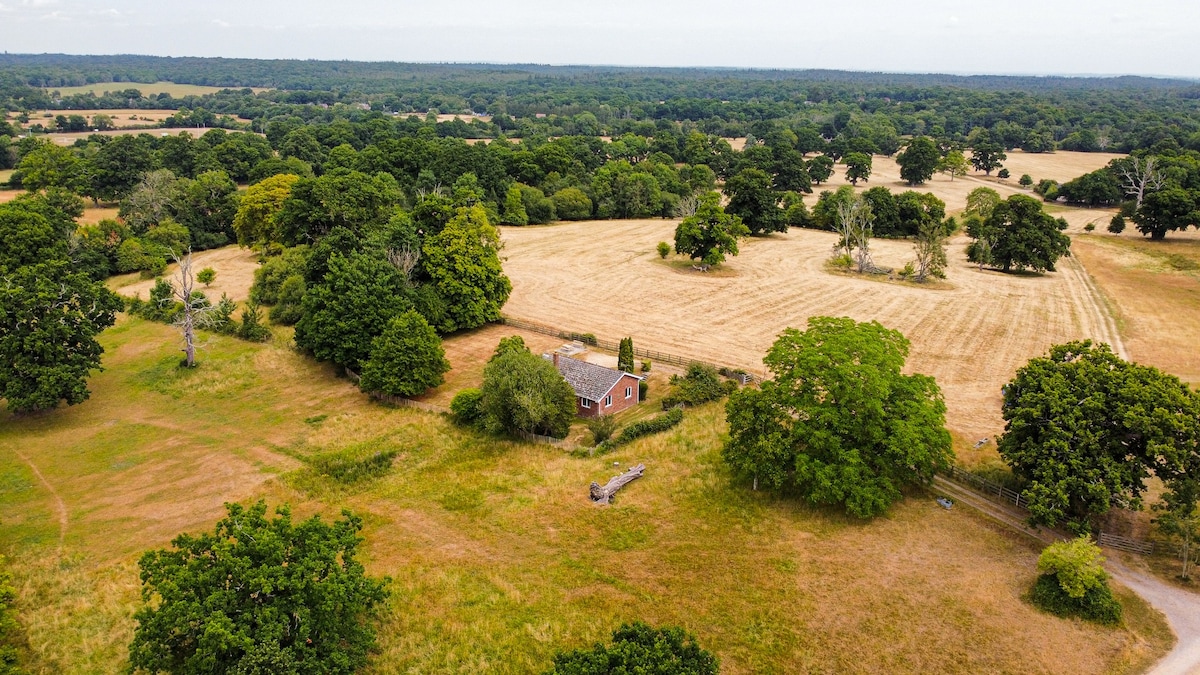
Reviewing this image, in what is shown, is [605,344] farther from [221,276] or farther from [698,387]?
[221,276]

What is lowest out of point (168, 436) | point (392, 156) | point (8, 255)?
point (168, 436)

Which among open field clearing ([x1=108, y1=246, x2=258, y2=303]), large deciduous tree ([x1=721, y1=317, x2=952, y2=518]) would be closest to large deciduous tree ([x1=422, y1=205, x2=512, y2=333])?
open field clearing ([x1=108, y1=246, x2=258, y2=303])

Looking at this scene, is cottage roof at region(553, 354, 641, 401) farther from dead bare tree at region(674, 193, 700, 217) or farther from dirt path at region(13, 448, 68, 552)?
dead bare tree at region(674, 193, 700, 217)

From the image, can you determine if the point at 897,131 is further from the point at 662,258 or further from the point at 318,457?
the point at 318,457

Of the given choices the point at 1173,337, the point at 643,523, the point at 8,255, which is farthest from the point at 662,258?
Result: the point at 8,255

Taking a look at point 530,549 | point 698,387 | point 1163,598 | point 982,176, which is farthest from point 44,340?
point 982,176

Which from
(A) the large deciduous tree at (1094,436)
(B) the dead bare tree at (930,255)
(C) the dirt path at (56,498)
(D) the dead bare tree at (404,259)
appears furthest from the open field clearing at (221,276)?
(B) the dead bare tree at (930,255)
